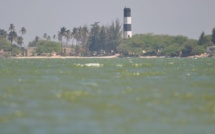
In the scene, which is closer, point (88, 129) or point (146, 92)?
point (88, 129)

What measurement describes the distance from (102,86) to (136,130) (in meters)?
24.3

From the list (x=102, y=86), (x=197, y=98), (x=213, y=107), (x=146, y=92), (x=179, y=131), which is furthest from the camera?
(x=102, y=86)

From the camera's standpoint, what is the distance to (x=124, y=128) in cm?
3111

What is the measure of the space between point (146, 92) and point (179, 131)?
17.7m

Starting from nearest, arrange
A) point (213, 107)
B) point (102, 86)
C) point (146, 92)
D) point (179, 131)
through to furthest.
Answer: point (179, 131)
point (213, 107)
point (146, 92)
point (102, 86)

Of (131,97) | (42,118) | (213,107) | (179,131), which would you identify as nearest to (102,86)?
(131,97)

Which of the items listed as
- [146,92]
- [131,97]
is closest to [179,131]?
[131,97]

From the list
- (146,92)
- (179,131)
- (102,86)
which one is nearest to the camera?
(179,131)

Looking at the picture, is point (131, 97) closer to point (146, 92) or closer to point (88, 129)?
point (146, 92)

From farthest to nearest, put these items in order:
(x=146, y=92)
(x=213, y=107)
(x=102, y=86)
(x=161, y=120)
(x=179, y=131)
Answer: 1. (x=102, y=86)
2. (x=146, y=92)
3. (x=213, y=107)
4. (x=161, y=120)
5. (x=179, y=131)

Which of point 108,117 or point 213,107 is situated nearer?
point 108,117

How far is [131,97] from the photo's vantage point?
44250 millimetres

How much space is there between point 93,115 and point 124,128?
434cm

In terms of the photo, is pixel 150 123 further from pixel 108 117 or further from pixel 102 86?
pixel 102 86
